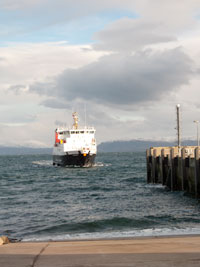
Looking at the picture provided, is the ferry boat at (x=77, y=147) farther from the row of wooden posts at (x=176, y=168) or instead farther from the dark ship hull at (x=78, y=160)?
the row of wooden posts at (x=176, y=168)

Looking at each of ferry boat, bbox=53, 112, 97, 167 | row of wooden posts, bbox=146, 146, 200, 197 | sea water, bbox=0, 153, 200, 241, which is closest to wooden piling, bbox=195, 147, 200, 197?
row of wooden posts, bbox=146, 146, 200, 197

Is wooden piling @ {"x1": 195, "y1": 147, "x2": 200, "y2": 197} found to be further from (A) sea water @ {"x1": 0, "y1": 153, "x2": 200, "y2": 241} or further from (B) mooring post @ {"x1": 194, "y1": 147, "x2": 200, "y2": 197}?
(A) sea water @ {"x1": 0, "y1": 153, "x2": 200, "y2": 241}

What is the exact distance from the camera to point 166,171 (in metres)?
28.9

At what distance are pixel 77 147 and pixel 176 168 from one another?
40826 mm

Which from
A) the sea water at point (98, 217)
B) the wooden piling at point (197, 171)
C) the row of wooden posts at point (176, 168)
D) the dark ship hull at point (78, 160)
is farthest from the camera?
the dark ship hull at point (78, 160)

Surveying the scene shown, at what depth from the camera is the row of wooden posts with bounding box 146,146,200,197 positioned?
2075 centimetres

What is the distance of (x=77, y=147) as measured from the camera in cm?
6600

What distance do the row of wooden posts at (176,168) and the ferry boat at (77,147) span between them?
32001mm

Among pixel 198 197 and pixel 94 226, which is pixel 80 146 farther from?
pixel 94 226

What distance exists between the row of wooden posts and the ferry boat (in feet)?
105

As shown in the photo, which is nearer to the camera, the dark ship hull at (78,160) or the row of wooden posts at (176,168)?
the row of wooden posts at (176,168)

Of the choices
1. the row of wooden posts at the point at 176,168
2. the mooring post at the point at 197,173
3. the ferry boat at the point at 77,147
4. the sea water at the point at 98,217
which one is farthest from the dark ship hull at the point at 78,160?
the mooring post at the point at 197,173

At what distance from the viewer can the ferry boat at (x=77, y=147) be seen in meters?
65.3

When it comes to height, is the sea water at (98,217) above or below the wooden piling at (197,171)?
below
